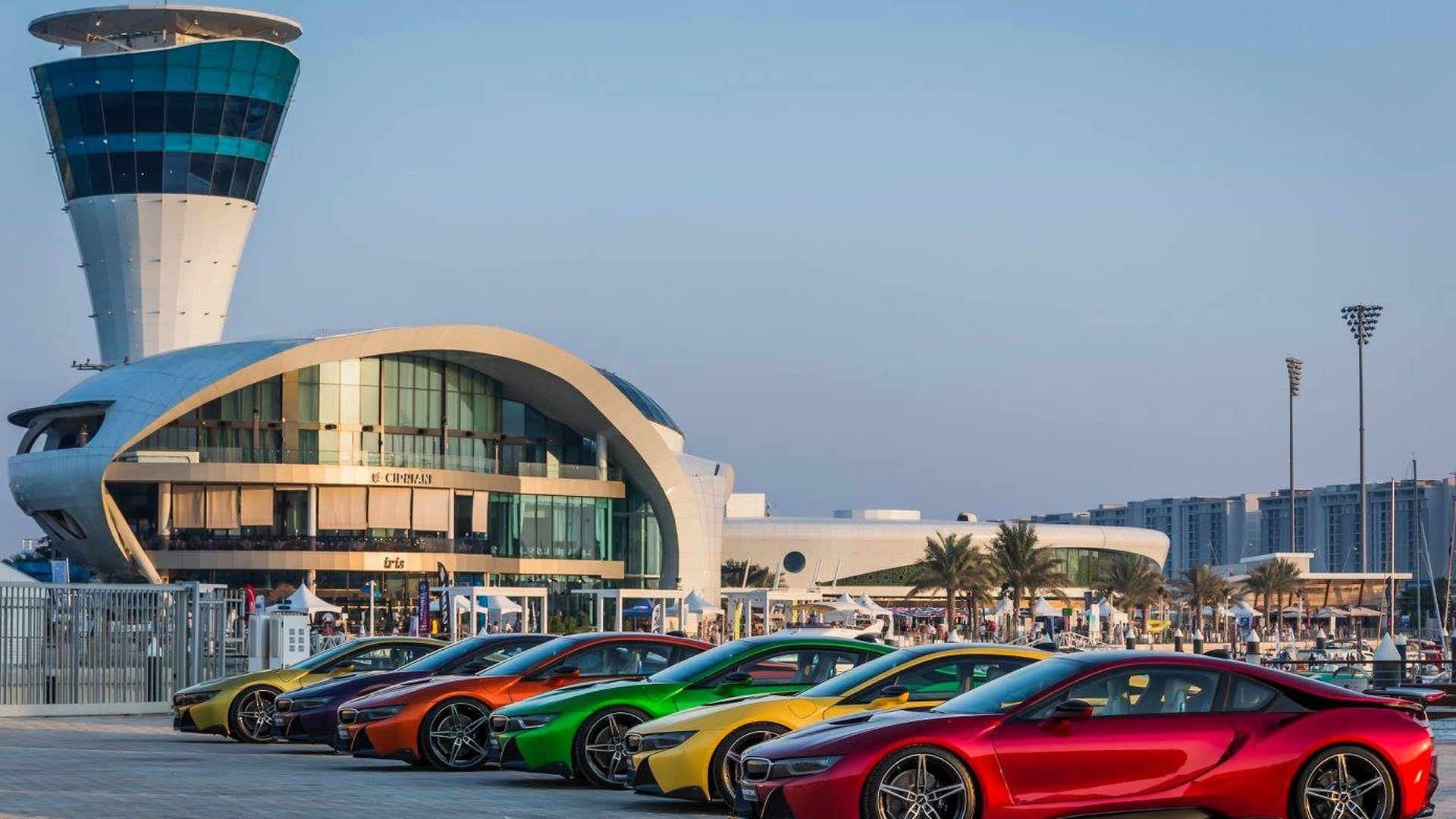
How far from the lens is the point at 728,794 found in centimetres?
1461

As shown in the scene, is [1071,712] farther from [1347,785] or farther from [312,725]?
[312,725]

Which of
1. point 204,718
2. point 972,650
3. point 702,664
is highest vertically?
point 972,650

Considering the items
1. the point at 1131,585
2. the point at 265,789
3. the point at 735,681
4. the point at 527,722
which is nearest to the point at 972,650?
the point at 735,681

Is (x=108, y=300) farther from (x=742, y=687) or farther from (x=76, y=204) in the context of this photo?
(x=742, y=687)

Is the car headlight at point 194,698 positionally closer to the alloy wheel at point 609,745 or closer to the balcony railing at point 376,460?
the alloy wheel at point 609,745

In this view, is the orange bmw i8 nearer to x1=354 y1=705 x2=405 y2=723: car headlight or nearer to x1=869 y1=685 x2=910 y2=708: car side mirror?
x1=354 y1=705 x2=405 y2=723: car headlight

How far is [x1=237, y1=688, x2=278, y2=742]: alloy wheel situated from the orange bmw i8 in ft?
16.8

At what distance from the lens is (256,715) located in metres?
23.7

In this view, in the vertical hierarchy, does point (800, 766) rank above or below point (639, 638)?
below

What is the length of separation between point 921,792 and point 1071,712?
43.0 inches

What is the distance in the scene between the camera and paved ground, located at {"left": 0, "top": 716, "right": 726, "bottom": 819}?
573 inches

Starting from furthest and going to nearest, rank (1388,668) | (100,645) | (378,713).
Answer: (1388,668), (100,645), (378,713)

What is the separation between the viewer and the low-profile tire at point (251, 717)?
2362 centimetres

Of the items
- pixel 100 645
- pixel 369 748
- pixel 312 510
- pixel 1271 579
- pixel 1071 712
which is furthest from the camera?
pixel 1271 579
